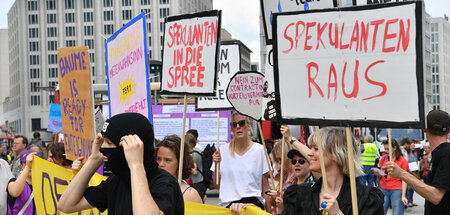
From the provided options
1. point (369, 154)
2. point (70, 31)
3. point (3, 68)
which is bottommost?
point (369, 154)

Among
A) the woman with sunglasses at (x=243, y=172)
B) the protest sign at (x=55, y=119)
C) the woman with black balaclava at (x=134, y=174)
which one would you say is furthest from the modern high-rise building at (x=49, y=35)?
the woman with black balaclava at (x=134, y=174)

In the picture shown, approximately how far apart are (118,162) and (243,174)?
3650 mm

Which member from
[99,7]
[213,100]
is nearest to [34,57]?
[99,7]

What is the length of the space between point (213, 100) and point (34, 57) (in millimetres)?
117843

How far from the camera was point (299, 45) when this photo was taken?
380cm

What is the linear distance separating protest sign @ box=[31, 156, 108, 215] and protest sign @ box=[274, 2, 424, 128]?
2.40 meters

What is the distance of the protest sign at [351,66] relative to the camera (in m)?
3.44

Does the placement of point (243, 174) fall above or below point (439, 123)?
below

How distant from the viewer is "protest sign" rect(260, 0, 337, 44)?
5.43 metres

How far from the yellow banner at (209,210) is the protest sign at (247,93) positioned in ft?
6.46

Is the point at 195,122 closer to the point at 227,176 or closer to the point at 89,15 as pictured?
the point at 227,176

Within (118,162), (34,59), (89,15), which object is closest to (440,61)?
(89,15)

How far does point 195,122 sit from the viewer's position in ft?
61.6

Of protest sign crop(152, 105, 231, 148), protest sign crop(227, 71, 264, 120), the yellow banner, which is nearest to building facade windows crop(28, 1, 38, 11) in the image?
protest sign crop(152, 105, 231, 148)
